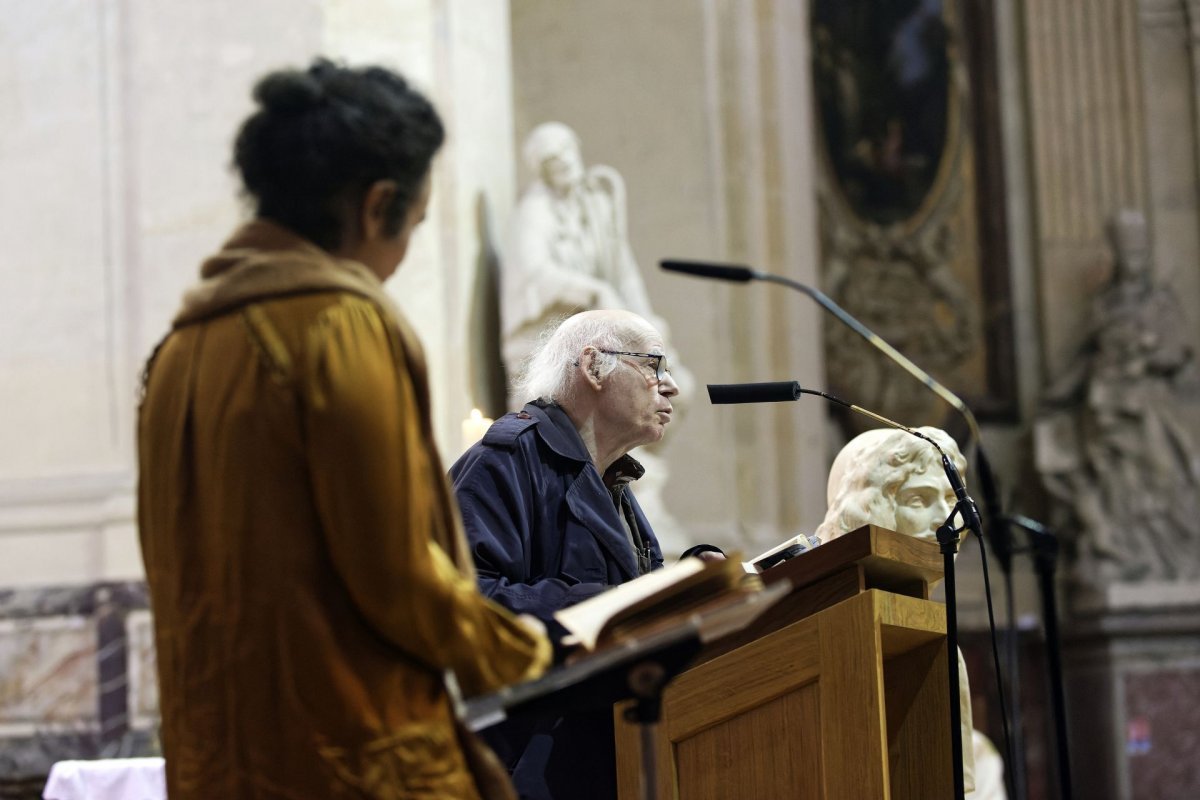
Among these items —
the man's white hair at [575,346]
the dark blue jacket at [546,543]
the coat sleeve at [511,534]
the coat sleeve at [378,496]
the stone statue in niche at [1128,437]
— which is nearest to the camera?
the coat sleeve at [378,496]

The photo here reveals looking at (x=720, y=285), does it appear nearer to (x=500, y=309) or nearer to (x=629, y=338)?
(x=500, y=309)

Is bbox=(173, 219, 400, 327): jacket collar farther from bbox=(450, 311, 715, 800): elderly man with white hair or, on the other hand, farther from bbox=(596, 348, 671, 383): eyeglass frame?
bbox=(596, 348, 671, 383): eyeglass frame

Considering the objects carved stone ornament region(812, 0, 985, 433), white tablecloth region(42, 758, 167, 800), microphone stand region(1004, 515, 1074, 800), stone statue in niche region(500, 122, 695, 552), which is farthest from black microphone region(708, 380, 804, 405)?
carved stone ornament region(812, 0, 985, 433)

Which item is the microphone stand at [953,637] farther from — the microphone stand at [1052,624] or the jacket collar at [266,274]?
the jacket collar at [266,274]

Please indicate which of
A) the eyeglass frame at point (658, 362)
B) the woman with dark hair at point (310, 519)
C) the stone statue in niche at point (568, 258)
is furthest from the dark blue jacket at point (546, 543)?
the stone statue in niche at point (568, 258)

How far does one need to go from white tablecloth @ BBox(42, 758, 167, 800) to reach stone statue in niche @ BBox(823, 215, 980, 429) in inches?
313

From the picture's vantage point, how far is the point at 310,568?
2330 mm

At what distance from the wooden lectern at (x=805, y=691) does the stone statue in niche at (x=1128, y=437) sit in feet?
26.2

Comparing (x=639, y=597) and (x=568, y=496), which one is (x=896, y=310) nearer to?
(x=568, y=496)

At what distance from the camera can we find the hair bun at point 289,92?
246 centimetres

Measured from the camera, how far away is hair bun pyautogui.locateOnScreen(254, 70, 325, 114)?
8.08ft

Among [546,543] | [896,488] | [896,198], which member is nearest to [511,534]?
[546,543]

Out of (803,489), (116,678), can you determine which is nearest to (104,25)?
(116,678)

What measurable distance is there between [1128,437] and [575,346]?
814 centimetres
